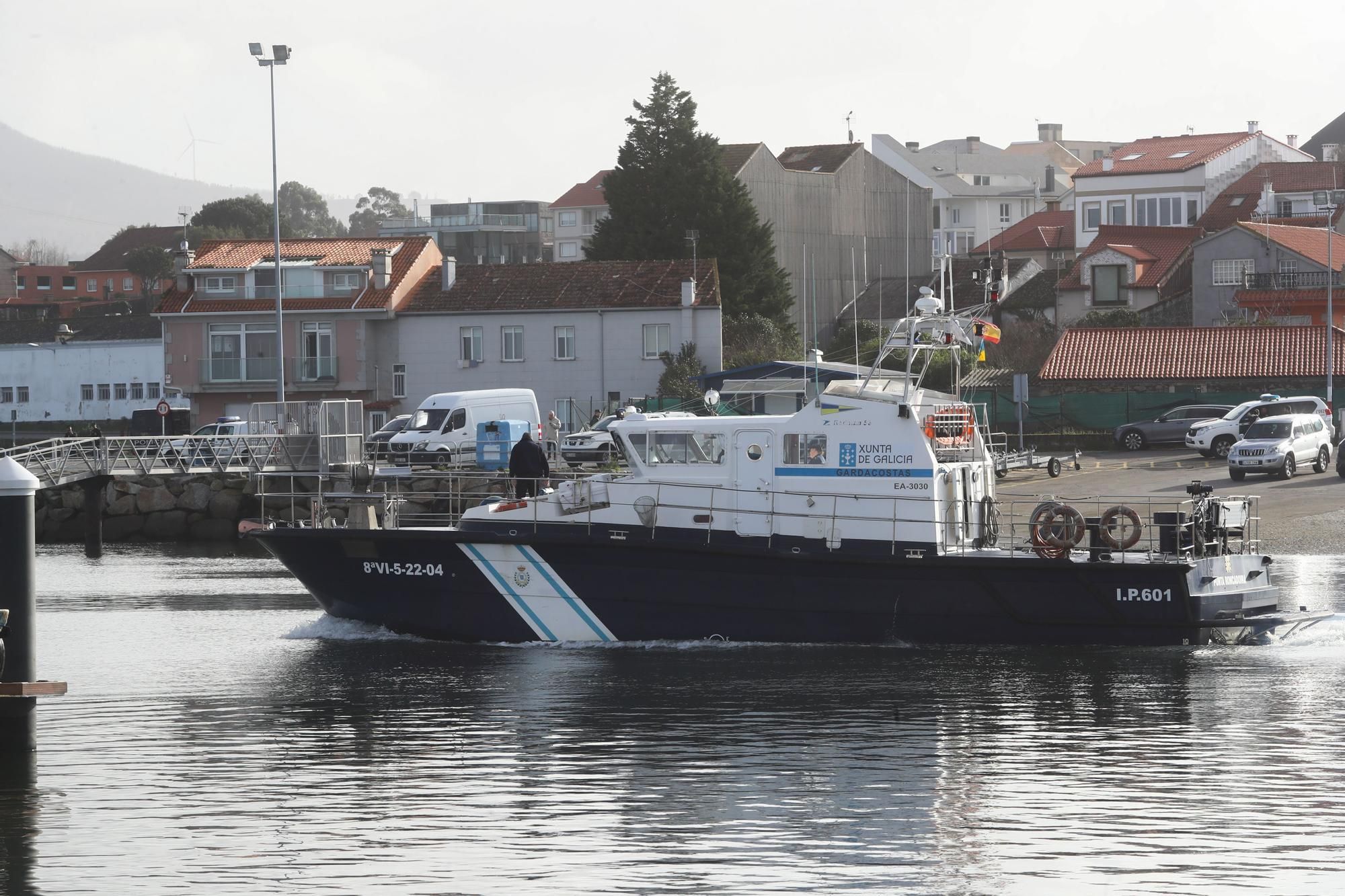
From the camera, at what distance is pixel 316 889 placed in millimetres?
10789

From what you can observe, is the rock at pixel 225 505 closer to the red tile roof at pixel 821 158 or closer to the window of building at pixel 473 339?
the window of building at pixel 473 339

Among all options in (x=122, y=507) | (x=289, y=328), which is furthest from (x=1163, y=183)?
(x=122, y=507)

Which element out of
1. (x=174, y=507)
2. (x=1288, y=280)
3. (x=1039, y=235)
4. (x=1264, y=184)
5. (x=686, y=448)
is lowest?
(x=174, y=507)

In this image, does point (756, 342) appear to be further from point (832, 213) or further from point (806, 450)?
point (806, 450)

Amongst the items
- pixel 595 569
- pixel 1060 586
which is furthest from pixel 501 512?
pixel 1060 586

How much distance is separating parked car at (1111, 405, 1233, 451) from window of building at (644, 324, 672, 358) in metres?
14.7

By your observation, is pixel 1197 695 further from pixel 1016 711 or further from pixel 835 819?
pixel 835 819

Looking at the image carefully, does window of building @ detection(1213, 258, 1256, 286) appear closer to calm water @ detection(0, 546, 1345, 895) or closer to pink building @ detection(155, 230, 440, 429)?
pink building @ detection(155, 230, 440, 429)

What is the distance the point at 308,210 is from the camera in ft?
554

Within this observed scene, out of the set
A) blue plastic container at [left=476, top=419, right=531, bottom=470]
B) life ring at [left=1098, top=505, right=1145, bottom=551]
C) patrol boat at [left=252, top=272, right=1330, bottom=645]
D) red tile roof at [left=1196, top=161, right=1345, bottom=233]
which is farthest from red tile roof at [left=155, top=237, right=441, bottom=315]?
life ring at [left=1098, top=505, right=1145, bottom=551]

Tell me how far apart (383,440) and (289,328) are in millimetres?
13640

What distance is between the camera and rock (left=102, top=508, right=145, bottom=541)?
3894cm

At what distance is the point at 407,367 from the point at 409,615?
35006 millimetres

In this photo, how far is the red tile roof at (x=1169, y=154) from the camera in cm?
7206
